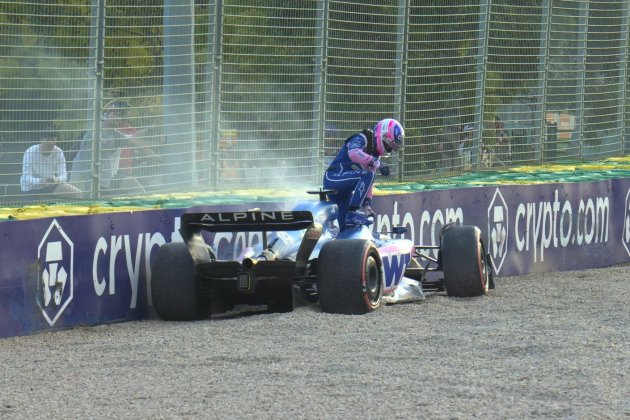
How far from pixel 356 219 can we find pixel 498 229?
3604 mm

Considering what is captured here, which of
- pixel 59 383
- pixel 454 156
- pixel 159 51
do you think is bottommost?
pixel 59 383

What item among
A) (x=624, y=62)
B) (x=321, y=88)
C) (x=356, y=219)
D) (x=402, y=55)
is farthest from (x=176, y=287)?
(x=624, y=62)

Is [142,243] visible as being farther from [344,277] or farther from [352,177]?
[352,177]

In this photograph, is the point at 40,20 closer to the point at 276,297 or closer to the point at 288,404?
the point at 276,297

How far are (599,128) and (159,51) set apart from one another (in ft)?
30.0

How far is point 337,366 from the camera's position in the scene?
8.38 metres

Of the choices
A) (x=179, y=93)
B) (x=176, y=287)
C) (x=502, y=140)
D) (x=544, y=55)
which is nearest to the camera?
(x=176, y=287)

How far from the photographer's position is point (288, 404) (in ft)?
23.6

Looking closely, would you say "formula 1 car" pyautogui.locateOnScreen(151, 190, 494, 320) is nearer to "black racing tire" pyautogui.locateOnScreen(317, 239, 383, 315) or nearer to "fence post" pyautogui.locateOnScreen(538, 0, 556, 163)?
"black racing tire" pyautogui.locateOnScreen(317, 239, 383, 315)

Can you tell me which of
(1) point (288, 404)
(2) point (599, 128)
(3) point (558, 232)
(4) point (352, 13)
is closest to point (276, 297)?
(1) point (288, 404)

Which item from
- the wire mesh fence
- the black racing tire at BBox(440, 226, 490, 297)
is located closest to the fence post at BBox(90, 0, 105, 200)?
the wire mesh fence

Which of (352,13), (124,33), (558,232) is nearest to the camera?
(124,33)

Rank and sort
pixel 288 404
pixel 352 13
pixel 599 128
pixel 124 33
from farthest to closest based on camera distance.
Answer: pixel 599 128 → pixel 352 13 → pixel 124 33 → pixel 288 404

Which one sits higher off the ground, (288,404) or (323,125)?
(323,125)
